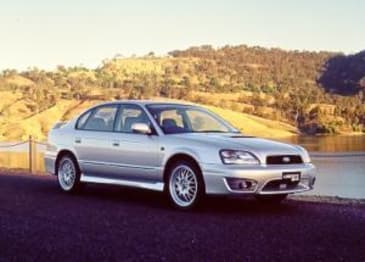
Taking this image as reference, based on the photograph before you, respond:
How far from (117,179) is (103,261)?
4.62m

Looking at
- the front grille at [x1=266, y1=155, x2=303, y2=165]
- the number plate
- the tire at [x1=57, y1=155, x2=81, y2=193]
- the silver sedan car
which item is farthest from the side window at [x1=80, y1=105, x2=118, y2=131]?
the number plate

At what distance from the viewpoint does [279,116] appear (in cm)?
9512

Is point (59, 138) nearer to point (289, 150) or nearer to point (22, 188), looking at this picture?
point (22, 188)

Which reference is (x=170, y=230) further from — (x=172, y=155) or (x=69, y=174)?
(x=69, y=174)

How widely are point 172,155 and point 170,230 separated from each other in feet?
6.87

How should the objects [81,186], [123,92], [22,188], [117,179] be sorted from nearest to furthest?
1. [117,179]
2. [81,186]
3. [22,188]
4. [123,92]

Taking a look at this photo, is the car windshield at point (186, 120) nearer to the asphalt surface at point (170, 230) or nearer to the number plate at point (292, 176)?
the asphalt surface at point (170, 230)

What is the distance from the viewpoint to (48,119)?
86.0 m

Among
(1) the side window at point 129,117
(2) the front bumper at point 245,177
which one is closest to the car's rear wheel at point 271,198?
(2) the front bumper at point 245,177

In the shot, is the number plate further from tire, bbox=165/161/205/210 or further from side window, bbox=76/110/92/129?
side window, bbox=76/110/92/129

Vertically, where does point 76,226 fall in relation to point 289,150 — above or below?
below

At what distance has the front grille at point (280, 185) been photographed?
8977 mm

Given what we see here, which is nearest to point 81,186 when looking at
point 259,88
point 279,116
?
point 279,116

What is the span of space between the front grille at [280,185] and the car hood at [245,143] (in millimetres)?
353
